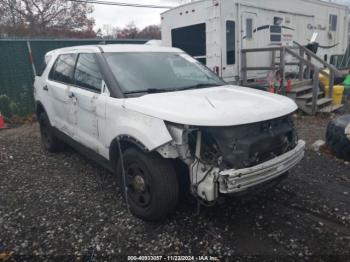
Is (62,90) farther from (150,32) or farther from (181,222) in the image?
(150,32)

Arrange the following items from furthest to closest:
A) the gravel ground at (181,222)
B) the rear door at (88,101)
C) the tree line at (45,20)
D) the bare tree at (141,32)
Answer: the bare tree at (141,32) → the tree line at (45,20) → the rear door at (88,101) → the gravel ground at (181,222)

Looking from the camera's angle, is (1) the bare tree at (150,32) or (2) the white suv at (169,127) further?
(1) the bare tree at (150,32)

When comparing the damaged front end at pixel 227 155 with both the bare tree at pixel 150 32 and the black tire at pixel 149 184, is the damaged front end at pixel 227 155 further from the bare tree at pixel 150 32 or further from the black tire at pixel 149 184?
the bare tree at pixel 150 32

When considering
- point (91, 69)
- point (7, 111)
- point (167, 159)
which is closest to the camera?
point (167, 159)

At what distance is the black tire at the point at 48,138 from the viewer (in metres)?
5.23

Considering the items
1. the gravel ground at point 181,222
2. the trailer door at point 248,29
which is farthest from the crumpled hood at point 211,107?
the trailer door at point 248,29

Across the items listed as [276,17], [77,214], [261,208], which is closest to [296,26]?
[276,17]

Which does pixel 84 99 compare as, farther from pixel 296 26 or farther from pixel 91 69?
pixel 296 26

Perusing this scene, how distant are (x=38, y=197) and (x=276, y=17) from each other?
8.75m

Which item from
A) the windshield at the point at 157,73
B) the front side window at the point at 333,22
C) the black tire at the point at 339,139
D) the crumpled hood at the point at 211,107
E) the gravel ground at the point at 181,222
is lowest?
the gravel ground at the point at 181,222

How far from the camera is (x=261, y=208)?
11.3ft

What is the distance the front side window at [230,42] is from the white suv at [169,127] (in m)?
4.37

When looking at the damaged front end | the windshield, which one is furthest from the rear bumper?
the windshield

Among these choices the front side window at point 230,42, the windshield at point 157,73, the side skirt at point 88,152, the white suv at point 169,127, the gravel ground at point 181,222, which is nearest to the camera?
the white suv at point 169,127
